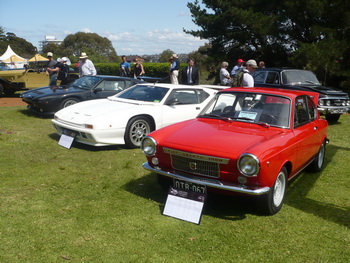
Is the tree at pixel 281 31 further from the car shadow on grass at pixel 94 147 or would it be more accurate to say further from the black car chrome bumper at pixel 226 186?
the black car chrome bumper at pixel 226 186

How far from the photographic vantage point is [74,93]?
9.61 m

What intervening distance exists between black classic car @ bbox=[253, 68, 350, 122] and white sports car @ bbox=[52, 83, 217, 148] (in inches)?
132

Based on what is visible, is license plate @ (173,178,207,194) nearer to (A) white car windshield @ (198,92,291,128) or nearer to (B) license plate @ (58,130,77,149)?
(A) white car windshield @ (198,92,291,128)

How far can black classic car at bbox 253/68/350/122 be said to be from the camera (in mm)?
10078

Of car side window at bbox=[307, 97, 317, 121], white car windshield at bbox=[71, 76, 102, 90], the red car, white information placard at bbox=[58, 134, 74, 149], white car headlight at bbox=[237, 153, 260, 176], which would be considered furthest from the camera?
white car windshield at bbox=[71, 76, 102, 90]

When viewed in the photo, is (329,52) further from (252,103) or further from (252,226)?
(252,226)

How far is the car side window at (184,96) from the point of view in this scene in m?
7.71

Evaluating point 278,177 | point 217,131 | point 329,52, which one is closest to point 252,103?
point 217,131

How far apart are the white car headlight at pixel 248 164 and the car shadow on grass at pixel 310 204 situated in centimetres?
114

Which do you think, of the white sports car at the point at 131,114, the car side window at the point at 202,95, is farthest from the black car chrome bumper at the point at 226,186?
the car side window at the point at 202,95

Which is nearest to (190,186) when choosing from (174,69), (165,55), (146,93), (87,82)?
(146,93)

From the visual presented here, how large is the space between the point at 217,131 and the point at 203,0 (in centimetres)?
2049

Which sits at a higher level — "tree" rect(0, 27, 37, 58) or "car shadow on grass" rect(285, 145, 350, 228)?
"tree" rect(0, 27, 37, 58)

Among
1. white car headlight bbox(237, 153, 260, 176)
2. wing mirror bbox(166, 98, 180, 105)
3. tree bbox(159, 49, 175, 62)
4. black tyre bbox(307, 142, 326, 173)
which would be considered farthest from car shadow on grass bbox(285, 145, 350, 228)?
tree bbox(159, 49, 175, 62)
